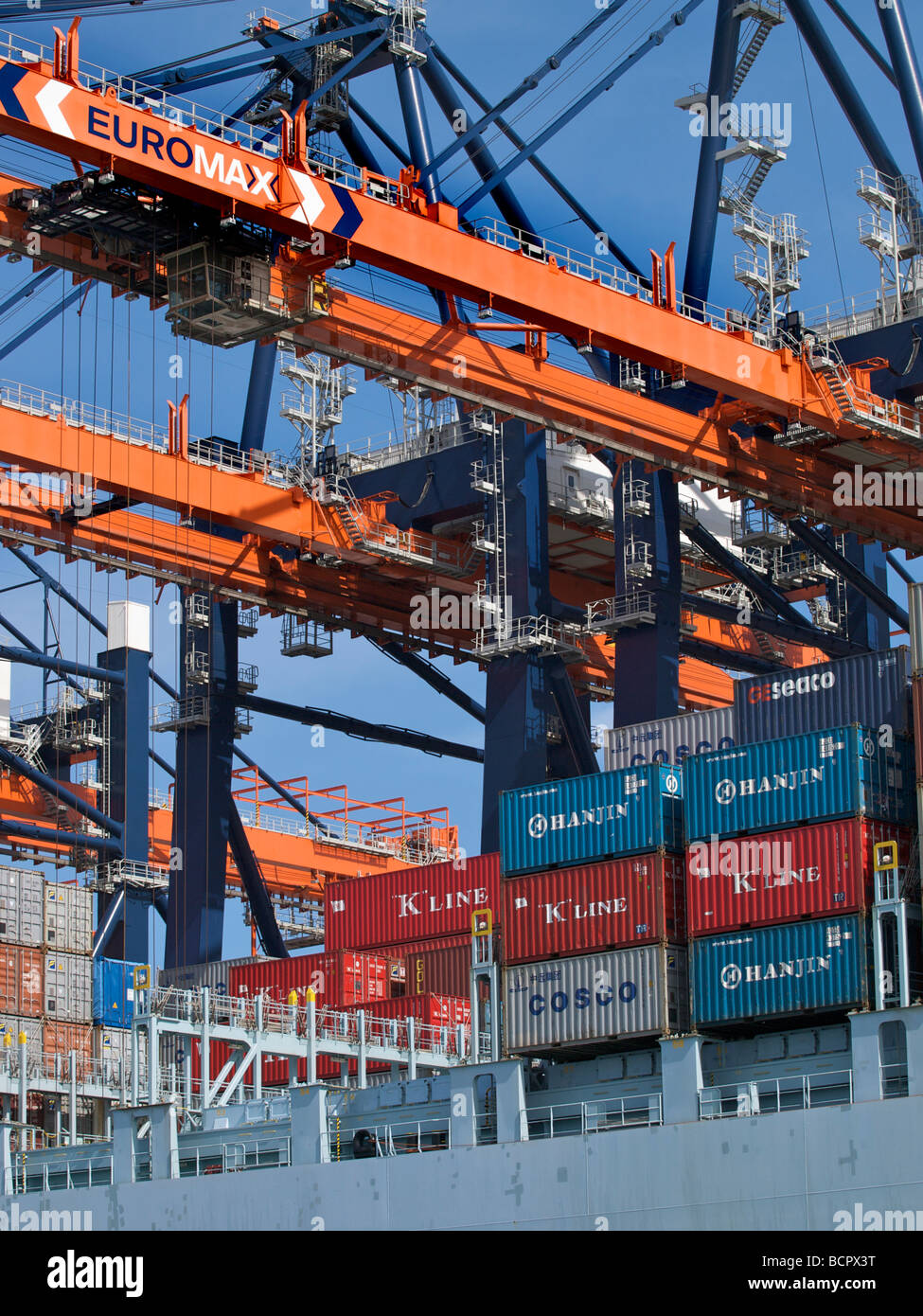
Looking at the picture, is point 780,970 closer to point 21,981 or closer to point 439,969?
point 439,969

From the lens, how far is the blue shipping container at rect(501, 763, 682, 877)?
35688mm

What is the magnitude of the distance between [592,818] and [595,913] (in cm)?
174

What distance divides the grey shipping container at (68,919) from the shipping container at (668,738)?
14.7m

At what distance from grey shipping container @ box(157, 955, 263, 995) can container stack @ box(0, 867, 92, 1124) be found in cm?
299

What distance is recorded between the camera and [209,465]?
50.2m

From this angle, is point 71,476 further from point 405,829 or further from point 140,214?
point 405,829

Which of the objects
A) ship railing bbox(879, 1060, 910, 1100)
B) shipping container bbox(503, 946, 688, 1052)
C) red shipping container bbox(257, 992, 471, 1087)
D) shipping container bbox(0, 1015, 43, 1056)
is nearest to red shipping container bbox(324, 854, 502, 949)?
red shipping container bbox(257, 992, 471, 1087)

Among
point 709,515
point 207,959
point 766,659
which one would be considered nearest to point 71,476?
point 207,959

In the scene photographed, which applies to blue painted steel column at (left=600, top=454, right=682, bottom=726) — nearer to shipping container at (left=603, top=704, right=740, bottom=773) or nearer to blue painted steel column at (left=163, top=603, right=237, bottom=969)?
shipping container at (left=603, top=704, right=740, bottom=773)

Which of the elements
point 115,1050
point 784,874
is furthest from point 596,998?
point 115,1050

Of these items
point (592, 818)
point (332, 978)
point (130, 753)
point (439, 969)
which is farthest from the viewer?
point (130, 753)

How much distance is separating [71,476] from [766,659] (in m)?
23.5

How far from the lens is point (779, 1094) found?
33.5 meters

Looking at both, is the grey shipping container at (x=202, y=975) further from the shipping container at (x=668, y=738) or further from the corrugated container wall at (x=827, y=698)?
the corrugated container wall at (x=827, y=698)
